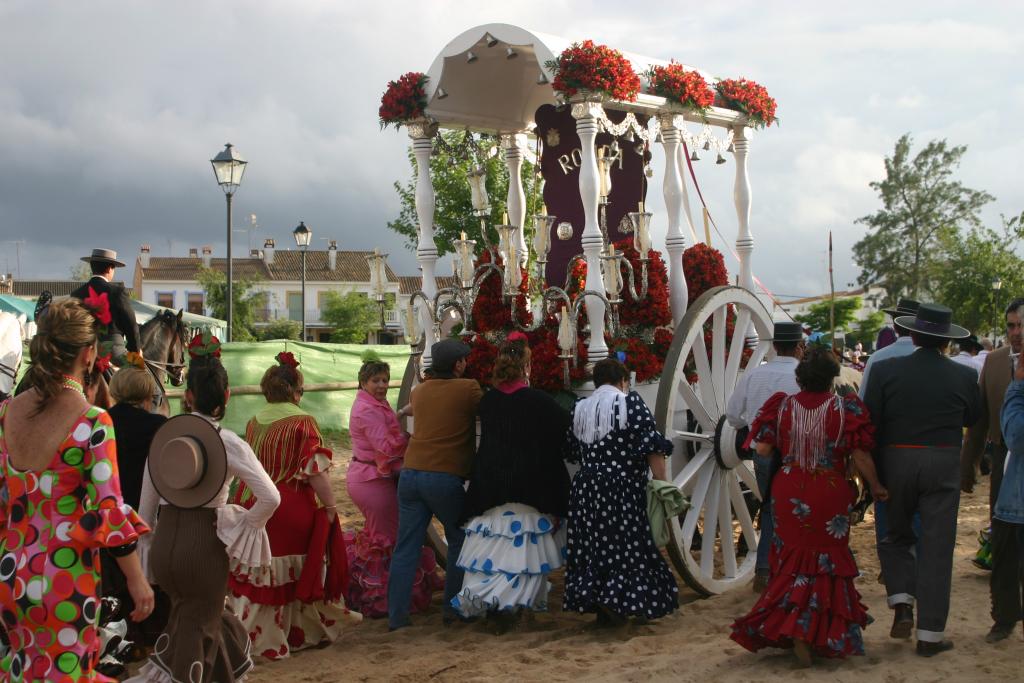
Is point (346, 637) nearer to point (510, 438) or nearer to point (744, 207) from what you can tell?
point (510, 438)

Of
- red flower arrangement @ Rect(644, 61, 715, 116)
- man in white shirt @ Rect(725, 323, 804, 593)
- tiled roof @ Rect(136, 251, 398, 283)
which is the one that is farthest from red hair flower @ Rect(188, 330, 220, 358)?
tiled roof @ Rect(136, 251, 398, 283)

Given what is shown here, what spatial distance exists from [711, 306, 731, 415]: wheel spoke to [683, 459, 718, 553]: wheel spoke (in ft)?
1.46

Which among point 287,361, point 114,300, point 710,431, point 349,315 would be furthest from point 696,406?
point 349,315

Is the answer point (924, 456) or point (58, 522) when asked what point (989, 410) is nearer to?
point (924, 456)

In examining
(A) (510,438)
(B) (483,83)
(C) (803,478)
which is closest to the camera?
(C) (803,478)

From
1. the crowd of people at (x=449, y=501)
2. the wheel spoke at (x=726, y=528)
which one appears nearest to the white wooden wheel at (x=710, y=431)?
the wheel spoke at (x=726, y=528)

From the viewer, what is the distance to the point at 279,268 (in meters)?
67.1

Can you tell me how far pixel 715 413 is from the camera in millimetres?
7336

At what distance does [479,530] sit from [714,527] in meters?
1.76

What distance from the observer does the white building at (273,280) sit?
211ft

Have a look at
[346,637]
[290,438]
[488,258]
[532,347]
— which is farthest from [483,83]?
[346,637]

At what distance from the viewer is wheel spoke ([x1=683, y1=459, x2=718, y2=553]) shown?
6785 millimetres

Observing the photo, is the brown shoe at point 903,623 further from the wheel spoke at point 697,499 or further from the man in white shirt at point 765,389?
the wheel spoke at point 697,499

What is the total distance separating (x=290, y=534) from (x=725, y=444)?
2858mm
